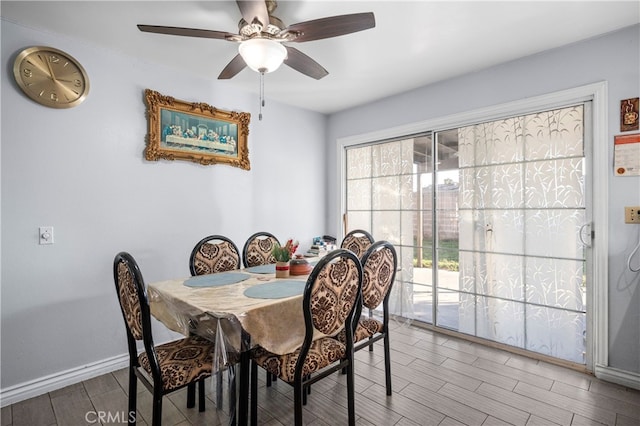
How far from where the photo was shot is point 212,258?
2.48 metres

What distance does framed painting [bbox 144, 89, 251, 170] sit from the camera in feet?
8.67

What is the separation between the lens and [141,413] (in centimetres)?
189

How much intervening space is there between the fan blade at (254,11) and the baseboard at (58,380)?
2595mm

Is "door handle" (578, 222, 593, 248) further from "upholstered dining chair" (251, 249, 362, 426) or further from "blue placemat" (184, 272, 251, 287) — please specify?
"blue placemat" (184, 272, 251, 287)

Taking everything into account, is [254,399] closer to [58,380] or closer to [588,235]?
[58,380]

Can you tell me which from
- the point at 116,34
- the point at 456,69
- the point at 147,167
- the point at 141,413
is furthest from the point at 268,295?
the point at 456,69

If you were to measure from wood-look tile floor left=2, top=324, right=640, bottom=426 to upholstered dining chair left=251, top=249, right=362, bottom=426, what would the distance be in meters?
0.37

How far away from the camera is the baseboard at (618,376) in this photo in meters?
2.11

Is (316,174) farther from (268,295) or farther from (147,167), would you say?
(268,295)

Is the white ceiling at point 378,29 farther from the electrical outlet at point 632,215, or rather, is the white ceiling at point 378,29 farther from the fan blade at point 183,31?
the electrical outlet at point 632,215

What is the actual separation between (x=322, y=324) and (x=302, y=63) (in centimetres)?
161

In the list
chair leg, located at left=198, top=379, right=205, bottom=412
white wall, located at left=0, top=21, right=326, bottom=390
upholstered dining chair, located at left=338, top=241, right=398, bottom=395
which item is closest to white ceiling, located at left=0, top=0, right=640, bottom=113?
white wall, located at left=0, top=21, right=326, bottom=390

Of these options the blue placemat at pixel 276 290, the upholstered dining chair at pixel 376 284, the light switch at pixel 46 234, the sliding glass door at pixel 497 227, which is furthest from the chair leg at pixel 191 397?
the sliding glass door at pixel 497 227

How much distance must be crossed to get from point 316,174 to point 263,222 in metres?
1.02
